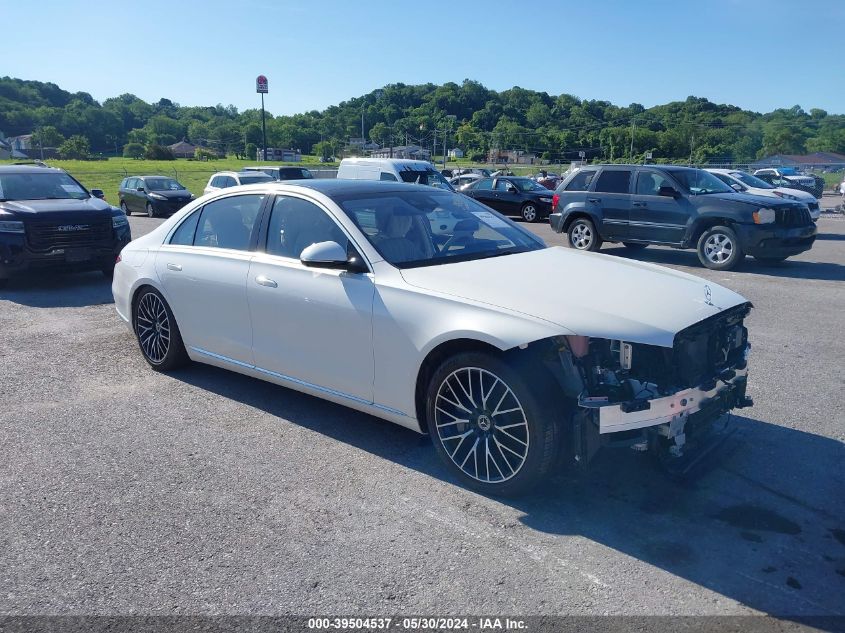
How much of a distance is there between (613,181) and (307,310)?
1051 cm

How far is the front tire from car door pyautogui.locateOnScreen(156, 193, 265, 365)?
176cm

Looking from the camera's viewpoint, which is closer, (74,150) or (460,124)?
(74,150)

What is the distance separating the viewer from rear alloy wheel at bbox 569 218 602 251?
1392 cm

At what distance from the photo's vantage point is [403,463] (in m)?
4.24

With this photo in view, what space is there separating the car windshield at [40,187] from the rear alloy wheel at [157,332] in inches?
234

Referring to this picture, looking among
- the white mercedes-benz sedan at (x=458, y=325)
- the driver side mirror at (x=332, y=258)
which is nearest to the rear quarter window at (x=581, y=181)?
the white mercedes-benz sedan at (x=458, y=325)

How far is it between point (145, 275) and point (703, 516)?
4539 mm

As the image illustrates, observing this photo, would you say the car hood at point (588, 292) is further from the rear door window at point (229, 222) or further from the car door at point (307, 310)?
the rear door window at point (229, 222)

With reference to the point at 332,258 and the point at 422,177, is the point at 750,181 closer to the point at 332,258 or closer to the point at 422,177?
the point at 422,177

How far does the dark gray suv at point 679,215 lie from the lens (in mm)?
11883

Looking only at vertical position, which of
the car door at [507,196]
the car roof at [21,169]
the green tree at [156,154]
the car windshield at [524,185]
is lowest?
the car door at [507,196]

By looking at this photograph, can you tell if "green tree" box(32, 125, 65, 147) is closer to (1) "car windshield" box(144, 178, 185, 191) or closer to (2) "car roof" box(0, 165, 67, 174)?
(1) "car windshield" box(144, 178, 185, 191)

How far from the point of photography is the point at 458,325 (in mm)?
3725

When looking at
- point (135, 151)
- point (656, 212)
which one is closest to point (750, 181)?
point (656, 212)
